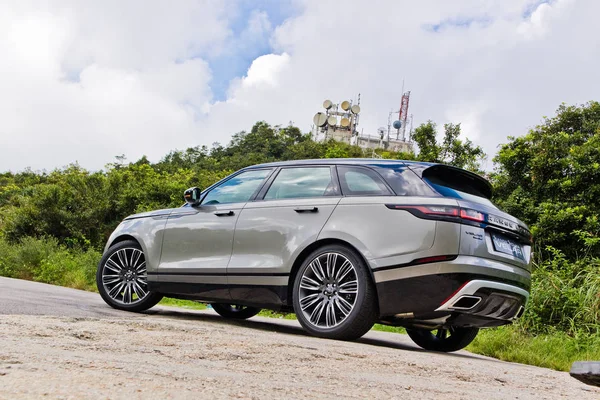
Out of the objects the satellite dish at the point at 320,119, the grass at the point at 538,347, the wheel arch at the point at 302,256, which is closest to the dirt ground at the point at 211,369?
the wheel arch at the point at 302,256

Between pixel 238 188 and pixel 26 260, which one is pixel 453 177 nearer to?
pixel 238 188

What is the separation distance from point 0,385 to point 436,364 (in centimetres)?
295

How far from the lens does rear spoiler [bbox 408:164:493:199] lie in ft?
18.3

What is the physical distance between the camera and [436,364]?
4.47 meters

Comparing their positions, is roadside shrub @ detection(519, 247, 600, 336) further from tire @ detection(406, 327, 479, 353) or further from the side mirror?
the side mirror

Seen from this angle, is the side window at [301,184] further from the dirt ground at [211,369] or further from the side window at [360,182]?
the dirt ground at [211,369]

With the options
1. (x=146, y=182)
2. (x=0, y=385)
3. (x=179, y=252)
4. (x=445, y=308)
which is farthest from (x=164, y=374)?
(x=146, y=182)

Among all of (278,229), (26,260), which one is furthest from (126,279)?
(26,260)

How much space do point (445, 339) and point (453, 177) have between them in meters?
1.80

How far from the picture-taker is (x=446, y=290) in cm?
505

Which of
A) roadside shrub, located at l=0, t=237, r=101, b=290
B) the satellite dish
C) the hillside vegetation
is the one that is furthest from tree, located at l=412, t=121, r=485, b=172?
the satellite dish

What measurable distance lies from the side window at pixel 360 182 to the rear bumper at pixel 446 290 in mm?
728

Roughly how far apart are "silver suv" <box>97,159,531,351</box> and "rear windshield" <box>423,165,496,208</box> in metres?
0.01

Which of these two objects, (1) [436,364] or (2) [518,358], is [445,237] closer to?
(1) [436,364]
